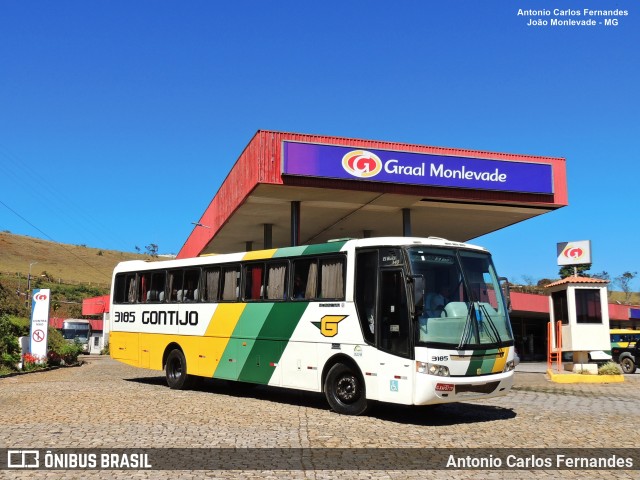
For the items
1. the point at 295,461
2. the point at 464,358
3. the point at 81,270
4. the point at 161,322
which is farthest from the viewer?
the point at 81,270

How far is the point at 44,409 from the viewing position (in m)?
12.0

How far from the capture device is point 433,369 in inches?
410

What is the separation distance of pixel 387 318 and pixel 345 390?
176cm

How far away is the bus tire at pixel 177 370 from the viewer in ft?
53.8

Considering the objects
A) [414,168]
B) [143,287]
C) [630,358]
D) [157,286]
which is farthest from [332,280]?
[630,358]

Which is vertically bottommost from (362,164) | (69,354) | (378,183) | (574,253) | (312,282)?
(69,354)

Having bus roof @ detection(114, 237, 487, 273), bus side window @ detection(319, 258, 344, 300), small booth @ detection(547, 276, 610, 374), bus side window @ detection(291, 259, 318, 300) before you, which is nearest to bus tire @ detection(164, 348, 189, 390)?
bus roof @ detection(114, 237, 487, 273)

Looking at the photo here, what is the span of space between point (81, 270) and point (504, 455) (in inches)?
4822

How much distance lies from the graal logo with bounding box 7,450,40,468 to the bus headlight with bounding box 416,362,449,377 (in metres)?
5.72

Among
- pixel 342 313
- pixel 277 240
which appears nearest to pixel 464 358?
pixel 342 313

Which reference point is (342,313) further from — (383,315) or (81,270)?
(81,270)

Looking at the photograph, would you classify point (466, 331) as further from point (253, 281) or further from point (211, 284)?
point (211, 284)

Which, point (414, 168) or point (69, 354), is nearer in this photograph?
point (414, 168)

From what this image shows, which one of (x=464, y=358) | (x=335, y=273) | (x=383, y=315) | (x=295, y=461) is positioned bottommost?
(x=295, y=461)
